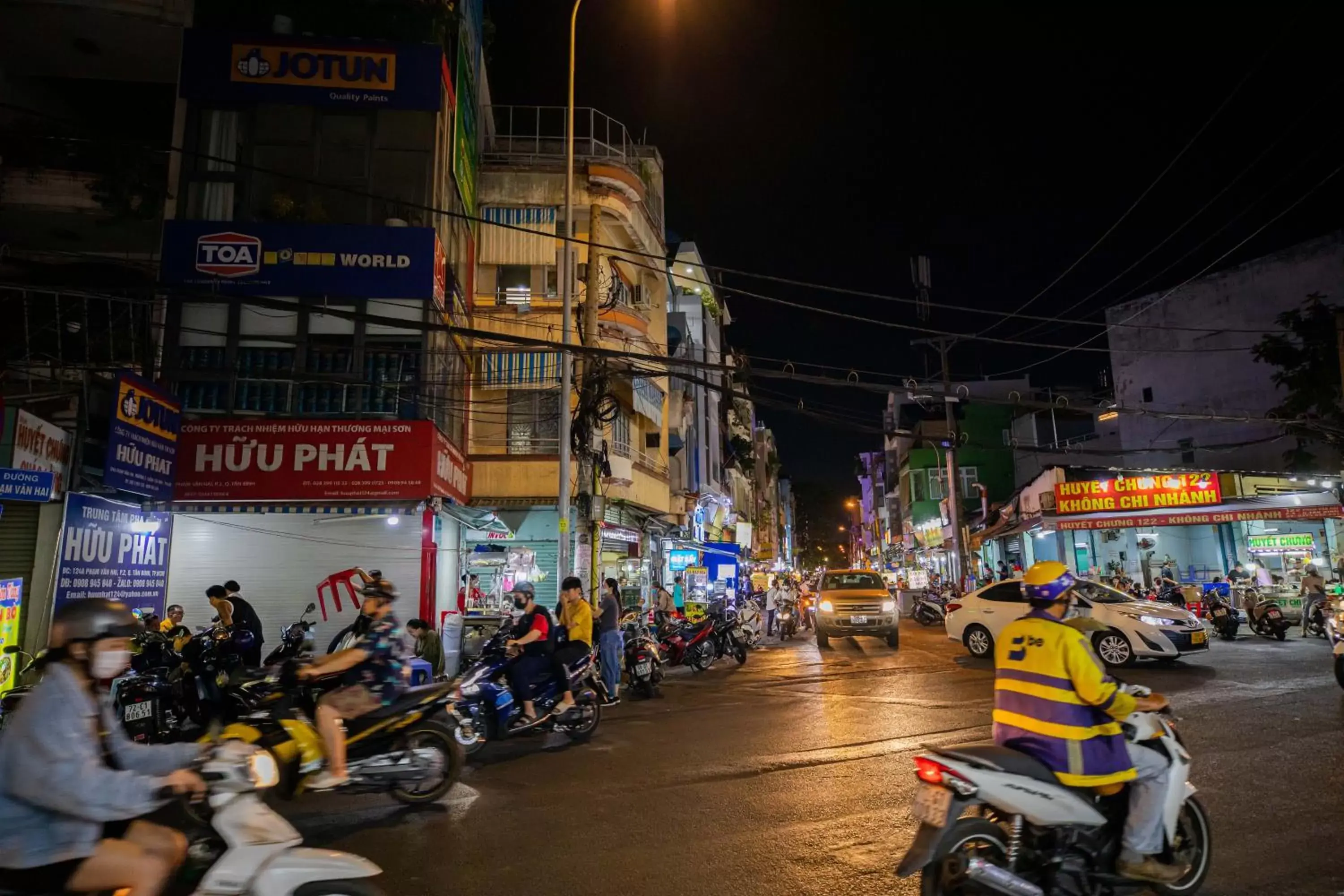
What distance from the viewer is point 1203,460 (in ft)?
103

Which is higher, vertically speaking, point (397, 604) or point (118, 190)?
point (118, 190)

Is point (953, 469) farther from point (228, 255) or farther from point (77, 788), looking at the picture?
point (77, 788)

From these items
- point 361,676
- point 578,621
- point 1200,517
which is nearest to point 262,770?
point 361,676

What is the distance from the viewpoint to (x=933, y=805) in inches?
145

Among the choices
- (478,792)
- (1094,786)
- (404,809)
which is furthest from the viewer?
(478,792)

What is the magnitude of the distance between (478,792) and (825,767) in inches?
123

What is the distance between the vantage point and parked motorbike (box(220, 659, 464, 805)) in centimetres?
600

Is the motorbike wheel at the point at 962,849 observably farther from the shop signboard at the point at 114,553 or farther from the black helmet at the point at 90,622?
the shop signboard at the point at 114,553

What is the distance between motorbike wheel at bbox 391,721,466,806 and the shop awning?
25.1m

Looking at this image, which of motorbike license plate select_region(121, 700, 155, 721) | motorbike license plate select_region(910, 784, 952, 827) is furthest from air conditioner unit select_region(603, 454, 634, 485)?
motorbike license plate select_region(910, 784, 952, 827)

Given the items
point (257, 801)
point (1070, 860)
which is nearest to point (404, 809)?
point (257, 801)

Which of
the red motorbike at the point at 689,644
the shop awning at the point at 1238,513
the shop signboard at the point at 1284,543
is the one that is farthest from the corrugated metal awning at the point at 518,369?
the shop signboard at the point at 1284,543

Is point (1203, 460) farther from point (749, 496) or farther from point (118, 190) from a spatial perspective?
point (118, 190)

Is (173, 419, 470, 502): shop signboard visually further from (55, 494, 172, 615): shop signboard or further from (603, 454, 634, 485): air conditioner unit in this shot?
(603, 454, 634, 485): air conditioner unit
